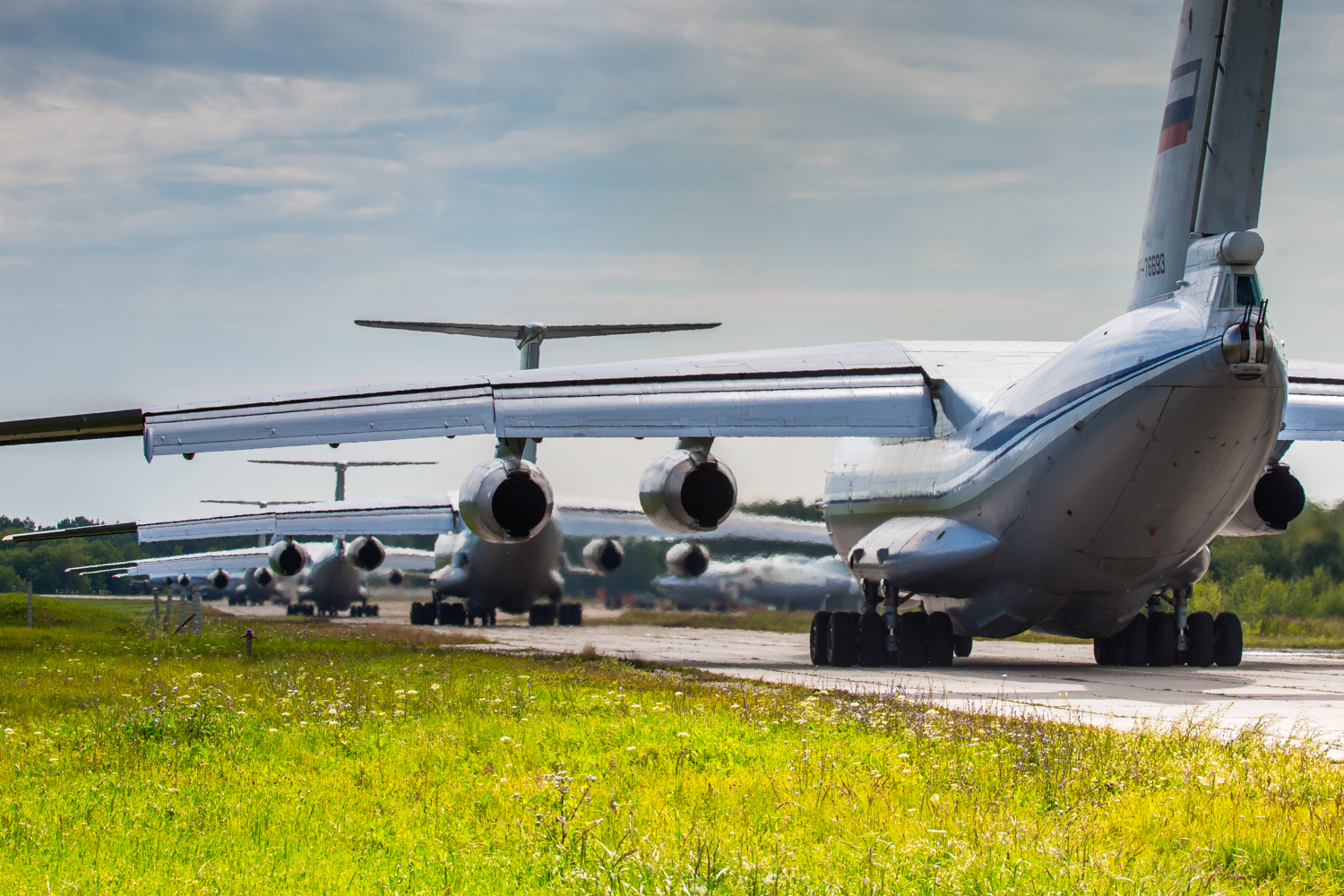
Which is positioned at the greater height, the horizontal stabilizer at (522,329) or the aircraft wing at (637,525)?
the horizontal stabilizer at (522,329)

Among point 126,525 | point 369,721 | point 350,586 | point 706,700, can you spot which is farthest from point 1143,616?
point 350,586

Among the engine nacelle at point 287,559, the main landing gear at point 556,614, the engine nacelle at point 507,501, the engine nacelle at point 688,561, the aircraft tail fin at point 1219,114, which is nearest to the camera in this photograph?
the aircraft tail fin at point 1219,114

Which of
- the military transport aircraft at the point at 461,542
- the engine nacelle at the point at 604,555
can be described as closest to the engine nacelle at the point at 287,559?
the military transport aircraft at the point at 461,542

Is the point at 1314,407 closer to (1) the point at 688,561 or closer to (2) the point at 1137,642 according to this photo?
(2) the point at 1137,642

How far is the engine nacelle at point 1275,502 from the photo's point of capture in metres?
15.2

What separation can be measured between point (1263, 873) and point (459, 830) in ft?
9.46

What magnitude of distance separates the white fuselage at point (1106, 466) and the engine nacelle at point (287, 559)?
18.9 metres

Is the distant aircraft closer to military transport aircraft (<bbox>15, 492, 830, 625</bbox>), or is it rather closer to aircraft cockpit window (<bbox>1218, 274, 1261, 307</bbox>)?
military transport aircraft (<bbox>15, 492, 830, 625</bbox>)

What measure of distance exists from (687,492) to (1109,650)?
17.9ft

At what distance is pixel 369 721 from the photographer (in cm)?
826

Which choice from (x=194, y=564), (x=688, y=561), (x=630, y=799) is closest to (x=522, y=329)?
(x=688, y=561)

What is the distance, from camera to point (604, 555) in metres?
28.0

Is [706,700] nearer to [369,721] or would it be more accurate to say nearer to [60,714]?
[369,721]

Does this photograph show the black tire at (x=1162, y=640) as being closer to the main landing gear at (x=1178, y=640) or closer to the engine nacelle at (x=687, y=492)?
the main landing gear at (x=1178, y=640)
